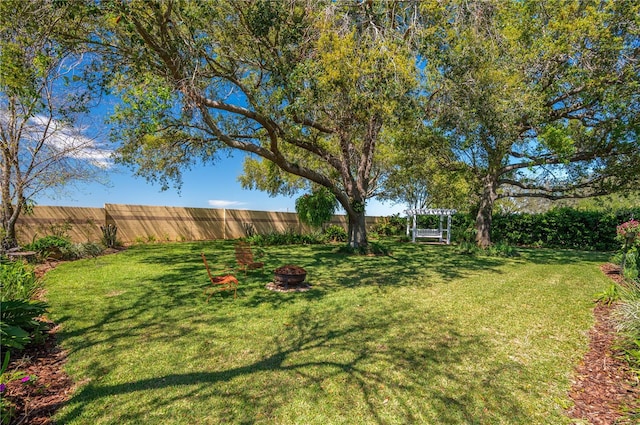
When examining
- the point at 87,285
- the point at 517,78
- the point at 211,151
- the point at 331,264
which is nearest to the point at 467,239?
the point at 517,78

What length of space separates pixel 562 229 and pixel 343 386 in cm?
1833

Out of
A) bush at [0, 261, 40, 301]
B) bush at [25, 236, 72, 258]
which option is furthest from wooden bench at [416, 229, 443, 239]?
bush at [0, 261, 40, 301]

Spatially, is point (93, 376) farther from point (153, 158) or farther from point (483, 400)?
point (153, 158)

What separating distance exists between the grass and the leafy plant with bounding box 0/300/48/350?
1.28 ft

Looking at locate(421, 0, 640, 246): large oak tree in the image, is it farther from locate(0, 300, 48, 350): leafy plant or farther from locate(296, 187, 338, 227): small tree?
locate(0, 300, 48, 350): leafy plant

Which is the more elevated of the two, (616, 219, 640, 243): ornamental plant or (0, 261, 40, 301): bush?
(616, 219, 640, 243): ornamental plant

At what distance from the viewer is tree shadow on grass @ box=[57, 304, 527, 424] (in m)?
2.58

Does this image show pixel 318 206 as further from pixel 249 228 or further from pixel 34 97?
pixel 34 97

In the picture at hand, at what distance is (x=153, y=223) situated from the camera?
1436 cm

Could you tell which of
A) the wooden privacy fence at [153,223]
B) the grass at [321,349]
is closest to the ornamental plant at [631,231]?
the grass at [321,349]

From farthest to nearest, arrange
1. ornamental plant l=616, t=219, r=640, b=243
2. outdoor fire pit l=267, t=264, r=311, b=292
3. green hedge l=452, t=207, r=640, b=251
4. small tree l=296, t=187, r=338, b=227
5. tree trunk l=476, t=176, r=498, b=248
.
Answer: small tree l=296, t=187, r=338, b=227 → green hedge l=452, t=207, r=640, b=251 → tree trunk l=476, t=176, r=498, b=248 → ornamental plant l=616, t=219, r=640, b=243 → outdoor fire pit l=267, t=264, r=311, b=292

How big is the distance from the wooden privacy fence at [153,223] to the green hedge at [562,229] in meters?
9.74

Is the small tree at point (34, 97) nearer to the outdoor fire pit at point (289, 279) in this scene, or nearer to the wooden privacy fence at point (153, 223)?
the wooden privacy fence at point (153, 223)

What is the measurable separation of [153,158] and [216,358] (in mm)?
9806
